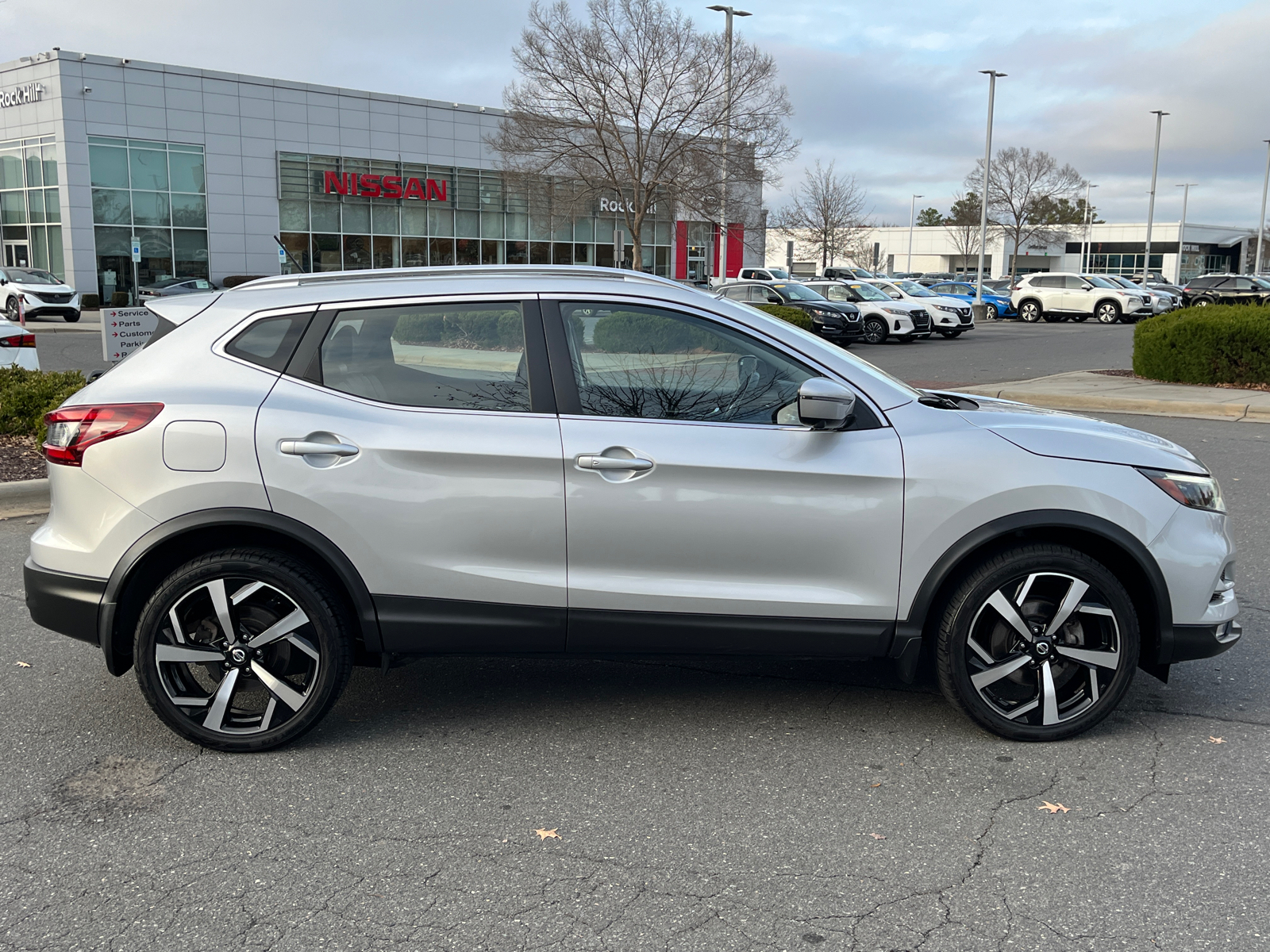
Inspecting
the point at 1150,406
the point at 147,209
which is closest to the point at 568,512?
the point at 1150,406

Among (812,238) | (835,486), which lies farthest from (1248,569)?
(812,238)

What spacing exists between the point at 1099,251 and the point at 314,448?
118 m

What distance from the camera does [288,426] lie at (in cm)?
395

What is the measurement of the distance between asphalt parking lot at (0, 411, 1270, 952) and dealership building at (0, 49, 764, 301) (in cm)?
3097

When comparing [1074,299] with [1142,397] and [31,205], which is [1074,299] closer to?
[1142,397]

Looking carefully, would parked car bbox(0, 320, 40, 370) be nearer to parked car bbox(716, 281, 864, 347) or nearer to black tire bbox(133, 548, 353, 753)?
black tire bbox(133, 548, 353, 753)

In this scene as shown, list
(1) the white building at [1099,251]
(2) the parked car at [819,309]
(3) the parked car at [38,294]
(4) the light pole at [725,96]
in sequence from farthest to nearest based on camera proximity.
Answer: (1) the white building at [1099,251] → (3) the parked car at [38,294] → (2) the parked car at [819,309] → (4) the light pole at [725,96]

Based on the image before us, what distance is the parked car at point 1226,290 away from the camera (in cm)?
4275

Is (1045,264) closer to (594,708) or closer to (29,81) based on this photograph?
(29,81)

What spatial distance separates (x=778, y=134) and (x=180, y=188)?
2625 cm

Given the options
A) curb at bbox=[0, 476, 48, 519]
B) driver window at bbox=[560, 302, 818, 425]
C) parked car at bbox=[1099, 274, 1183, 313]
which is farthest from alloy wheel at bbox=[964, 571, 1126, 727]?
parked car at bbox=[1099, 274, 1183, 313]

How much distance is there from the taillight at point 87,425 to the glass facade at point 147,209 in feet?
136

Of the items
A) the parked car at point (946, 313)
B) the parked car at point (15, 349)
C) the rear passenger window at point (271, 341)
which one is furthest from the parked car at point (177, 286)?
the rear passenger window at point (271, 341)

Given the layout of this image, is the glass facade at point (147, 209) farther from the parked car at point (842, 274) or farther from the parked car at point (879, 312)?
the parked car at point (842, 274)
